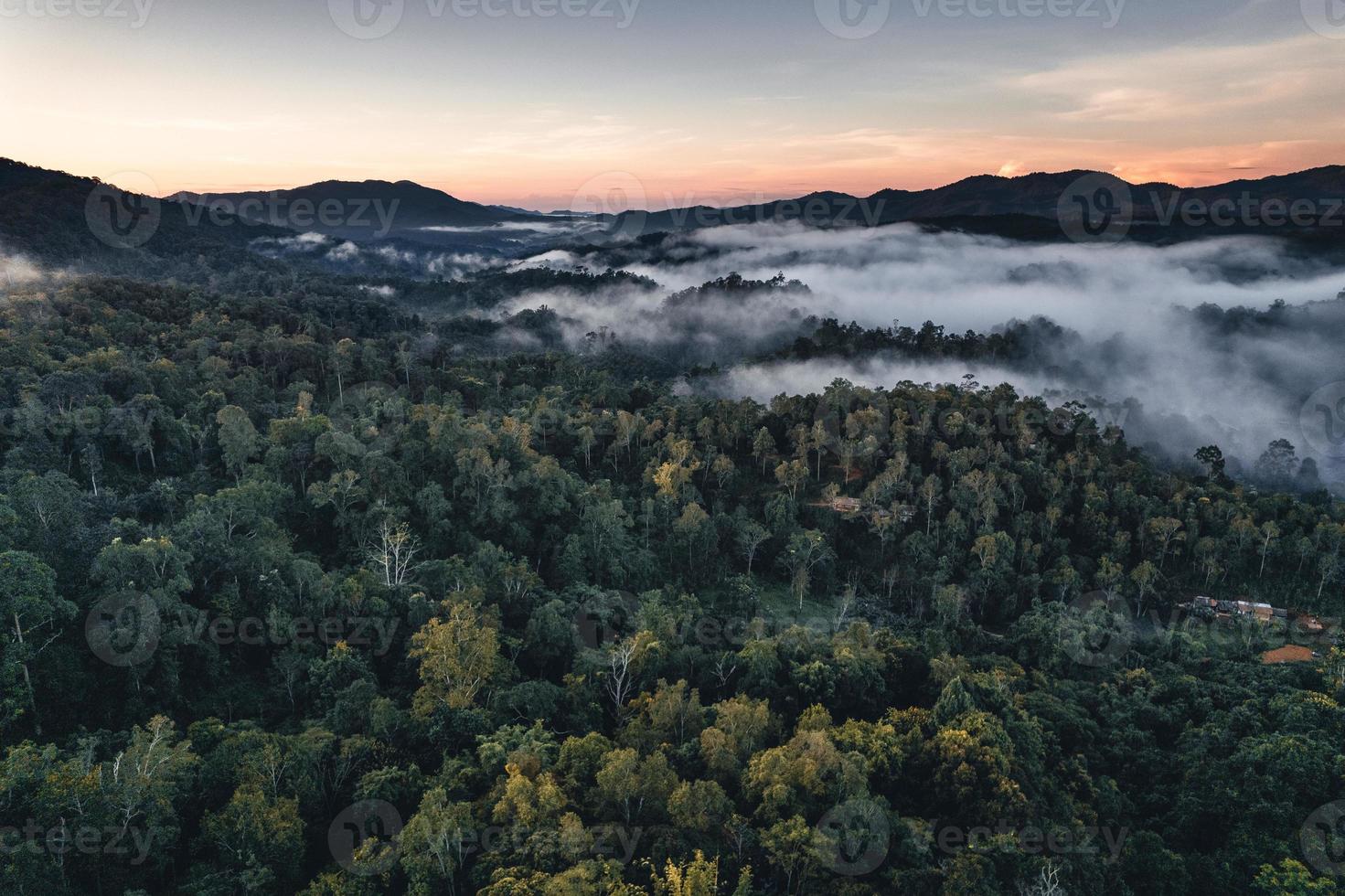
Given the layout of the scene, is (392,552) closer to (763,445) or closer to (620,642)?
(620,642)

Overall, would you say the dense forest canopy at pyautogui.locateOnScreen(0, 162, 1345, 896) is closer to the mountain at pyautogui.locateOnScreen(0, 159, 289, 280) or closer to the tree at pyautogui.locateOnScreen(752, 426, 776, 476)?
the tree at pyautogui.locateOnScreen(752, 426, 776, 476)

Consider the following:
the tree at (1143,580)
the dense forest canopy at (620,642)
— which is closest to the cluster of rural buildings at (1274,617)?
the dense forest canopy at (620,642)

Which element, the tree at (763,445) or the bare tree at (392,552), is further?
the tree at (763,445)

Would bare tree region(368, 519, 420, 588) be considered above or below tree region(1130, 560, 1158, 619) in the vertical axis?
above

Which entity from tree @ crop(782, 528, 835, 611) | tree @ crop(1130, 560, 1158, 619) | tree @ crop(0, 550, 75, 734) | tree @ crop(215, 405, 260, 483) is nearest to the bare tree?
tree @ crop(215, 405, 260, 483)

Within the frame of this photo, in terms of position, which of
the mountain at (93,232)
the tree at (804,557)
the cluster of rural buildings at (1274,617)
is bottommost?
the cluster of rural buildings at (1274,617)

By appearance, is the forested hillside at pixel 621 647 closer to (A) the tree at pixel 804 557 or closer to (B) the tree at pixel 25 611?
(B) the tree at pixel 25 611

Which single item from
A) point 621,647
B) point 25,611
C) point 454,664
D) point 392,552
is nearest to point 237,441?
point 392,552

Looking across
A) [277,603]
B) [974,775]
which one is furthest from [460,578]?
[974,775]
